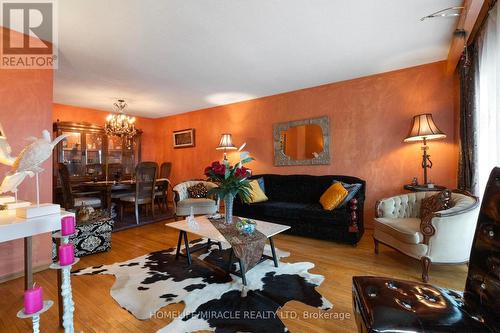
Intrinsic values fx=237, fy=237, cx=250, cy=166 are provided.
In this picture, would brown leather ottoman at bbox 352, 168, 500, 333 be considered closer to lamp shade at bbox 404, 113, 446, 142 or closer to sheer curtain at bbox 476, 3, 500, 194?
sheer curtain at bbox 476, 3, 500, 194

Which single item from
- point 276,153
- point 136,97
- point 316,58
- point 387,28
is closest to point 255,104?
point 276,153

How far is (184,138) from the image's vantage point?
6.30 m

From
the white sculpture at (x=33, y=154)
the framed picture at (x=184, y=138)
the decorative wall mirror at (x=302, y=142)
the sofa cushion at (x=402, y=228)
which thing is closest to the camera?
the white sculpture at (x=33, y=154)

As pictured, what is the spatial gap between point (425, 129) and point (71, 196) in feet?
17.1

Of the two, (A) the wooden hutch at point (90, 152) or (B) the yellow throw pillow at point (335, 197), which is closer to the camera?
(B) the yellow throw pillow at point (335, 197)

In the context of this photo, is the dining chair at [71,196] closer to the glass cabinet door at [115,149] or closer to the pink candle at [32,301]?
the glass cabinet door at [115,149]

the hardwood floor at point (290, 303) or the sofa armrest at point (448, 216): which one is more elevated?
the sofa armrest at point (448, 216)

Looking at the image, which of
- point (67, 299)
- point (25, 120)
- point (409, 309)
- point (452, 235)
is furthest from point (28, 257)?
point (452, 235)

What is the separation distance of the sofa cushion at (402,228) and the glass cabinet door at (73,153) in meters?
6.03

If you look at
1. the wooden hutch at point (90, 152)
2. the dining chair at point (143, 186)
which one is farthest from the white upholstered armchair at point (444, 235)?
the wooden hutch at point (90, 152)

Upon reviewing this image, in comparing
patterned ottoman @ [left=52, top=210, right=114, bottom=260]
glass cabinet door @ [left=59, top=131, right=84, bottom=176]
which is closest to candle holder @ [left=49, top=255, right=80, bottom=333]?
patterned ottoman @ [left=52, top=210, right=114, bottom=260]

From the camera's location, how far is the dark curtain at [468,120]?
2533 mm

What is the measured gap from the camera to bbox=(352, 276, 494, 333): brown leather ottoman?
100cm

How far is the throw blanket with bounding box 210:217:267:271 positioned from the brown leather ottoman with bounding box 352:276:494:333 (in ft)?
2.94
